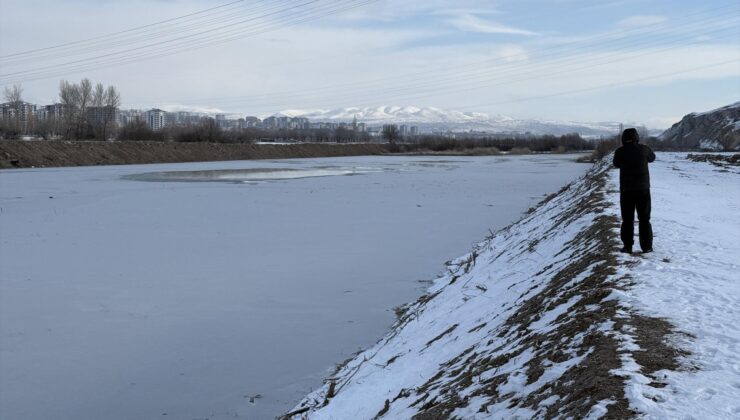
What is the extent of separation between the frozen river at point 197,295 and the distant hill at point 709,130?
5734 cm

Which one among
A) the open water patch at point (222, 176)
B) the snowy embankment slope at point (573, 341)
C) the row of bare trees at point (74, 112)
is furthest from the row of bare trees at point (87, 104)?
the snowy embankment slope at point (573, 341)

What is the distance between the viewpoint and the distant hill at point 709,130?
71.1 meters

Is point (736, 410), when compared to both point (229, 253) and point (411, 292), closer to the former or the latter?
point (411, 292)

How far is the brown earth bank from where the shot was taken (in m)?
53.6

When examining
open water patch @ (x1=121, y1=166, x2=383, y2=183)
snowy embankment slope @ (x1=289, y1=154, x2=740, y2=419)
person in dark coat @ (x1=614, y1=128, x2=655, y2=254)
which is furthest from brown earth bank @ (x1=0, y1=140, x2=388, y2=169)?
person in dark coat @ (x1=614, y1=128, x2=655, y2=254)

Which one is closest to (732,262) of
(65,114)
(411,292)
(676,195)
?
(411,292)

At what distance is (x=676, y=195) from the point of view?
17234 mm

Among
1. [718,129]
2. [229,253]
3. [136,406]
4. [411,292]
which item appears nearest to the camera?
Answer: [136,406]

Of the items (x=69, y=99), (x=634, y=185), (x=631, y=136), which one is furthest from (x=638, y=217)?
(x=69, y=99)

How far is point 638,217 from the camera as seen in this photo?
331 inches

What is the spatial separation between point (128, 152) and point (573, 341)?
216 ft

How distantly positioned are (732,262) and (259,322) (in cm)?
668

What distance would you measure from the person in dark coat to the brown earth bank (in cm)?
5212

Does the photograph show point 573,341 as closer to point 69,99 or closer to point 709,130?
point 709,130
